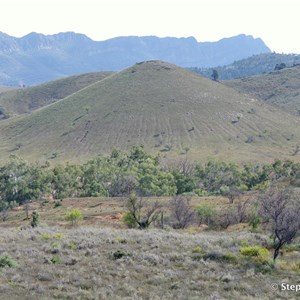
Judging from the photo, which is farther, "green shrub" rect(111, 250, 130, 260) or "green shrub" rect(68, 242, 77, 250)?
A: "green shrub" rect(68, 242, 77, 250)

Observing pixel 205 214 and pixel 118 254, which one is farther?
pixel 205 214

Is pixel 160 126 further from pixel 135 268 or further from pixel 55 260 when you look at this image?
pixel 135 268

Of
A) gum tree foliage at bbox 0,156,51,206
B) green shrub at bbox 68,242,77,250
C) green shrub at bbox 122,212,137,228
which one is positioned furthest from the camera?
gum tree foliage at bbox 0,156,51,206

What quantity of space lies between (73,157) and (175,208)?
101m

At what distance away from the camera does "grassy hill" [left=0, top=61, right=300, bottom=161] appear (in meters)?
152

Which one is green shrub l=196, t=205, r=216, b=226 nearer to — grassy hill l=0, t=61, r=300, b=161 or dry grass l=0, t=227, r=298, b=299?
dry grass l=0, t=227, r=298, b=299

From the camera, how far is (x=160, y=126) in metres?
166

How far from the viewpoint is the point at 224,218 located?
54.6 meters

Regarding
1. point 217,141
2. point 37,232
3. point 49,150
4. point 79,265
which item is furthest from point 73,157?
point 79,265

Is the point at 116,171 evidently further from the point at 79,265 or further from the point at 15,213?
the point at 79,265

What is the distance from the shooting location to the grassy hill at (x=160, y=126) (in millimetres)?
152000

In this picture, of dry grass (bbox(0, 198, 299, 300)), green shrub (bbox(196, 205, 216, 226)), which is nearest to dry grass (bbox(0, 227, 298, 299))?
dry grass (bbox(0, 198, 299, 300))

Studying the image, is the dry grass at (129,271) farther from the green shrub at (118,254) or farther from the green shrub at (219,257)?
the green shrub at (219,257)

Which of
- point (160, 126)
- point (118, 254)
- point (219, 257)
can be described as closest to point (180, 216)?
point (219, 257)
